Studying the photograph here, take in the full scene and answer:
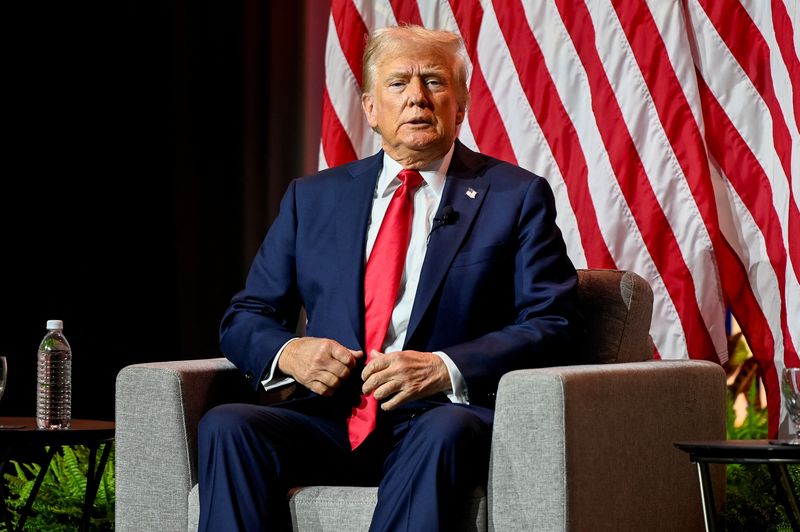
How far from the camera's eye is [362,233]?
2.54 meters

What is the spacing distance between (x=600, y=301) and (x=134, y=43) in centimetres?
240

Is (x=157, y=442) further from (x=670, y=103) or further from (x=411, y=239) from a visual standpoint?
(x=670, y=103)

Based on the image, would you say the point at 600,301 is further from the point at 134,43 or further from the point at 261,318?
the point at 134,43

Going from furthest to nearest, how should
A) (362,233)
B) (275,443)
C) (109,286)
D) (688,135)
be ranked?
(109,286)
(688,135)
(362,233)
(275,443)

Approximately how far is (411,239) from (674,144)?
1.16m

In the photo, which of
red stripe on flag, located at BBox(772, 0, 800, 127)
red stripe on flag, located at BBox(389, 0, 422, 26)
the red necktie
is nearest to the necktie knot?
the red necktie

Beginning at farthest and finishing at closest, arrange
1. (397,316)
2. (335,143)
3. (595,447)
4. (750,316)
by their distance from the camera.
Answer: (335,143), (750,316), (397,316), (595,447)

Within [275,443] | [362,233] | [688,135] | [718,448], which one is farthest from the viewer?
[688,135]

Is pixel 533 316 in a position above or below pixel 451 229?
below

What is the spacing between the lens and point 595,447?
6.79 ft

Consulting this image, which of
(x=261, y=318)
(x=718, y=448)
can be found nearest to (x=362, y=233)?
(x=261, y=318)

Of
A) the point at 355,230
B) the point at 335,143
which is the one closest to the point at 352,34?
the point at 335,143

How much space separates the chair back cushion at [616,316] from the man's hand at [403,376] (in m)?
0.48

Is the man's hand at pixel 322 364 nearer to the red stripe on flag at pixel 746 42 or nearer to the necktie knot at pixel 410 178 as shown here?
the necktie knot at pixel 410 178
